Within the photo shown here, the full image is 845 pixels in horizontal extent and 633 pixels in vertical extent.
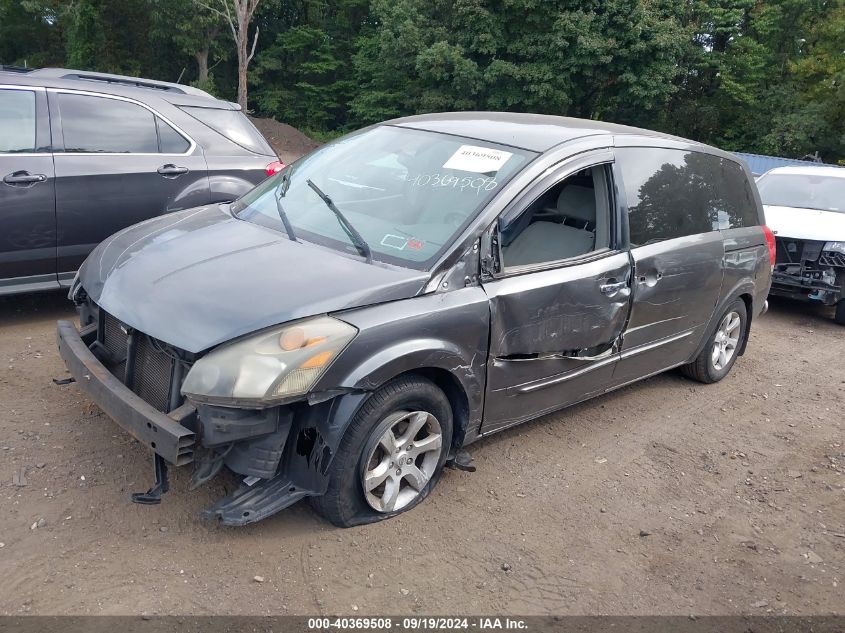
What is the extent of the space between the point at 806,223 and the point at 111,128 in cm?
720

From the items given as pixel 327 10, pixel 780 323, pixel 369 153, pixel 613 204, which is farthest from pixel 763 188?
pixel 327 10

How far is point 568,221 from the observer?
460cm

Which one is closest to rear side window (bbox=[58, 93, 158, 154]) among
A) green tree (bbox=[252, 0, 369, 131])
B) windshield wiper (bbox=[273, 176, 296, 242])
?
windshield wiper (bbox=[273, 176, 296, 242])

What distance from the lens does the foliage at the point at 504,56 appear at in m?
28.6

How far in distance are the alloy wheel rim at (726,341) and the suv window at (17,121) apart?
5200mm

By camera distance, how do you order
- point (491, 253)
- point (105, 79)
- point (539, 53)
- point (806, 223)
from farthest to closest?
point (539, 53) < point (806, 223) < point (105, 79) < point (491, 253)

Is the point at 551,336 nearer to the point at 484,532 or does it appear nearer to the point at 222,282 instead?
the point at 484,532

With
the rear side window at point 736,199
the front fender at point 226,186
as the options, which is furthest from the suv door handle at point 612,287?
the front fender at point 226,186

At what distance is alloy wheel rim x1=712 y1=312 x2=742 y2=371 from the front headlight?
3.70 meters

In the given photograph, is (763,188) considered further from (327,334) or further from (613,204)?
(327,334)

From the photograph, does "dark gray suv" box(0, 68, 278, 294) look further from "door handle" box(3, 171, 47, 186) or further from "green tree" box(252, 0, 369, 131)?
"green tree" box(252, 0, 369, 131)

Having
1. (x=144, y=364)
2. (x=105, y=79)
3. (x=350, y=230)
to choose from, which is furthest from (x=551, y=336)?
(x=105, y=79)

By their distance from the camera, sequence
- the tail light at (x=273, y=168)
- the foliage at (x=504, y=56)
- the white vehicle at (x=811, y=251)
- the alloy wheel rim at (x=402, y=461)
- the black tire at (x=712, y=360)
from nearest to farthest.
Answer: the alloy wheel rim at (x=402, y=461) → the black tire at (x=712, y=360) → the tail light at (x=273, y=168) → the white vehicle at (x=811, y=251) → the foliage at (x=504, y=56)

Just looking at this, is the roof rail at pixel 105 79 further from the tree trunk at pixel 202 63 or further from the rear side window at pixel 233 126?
the tree trunk at pixel 202 63
